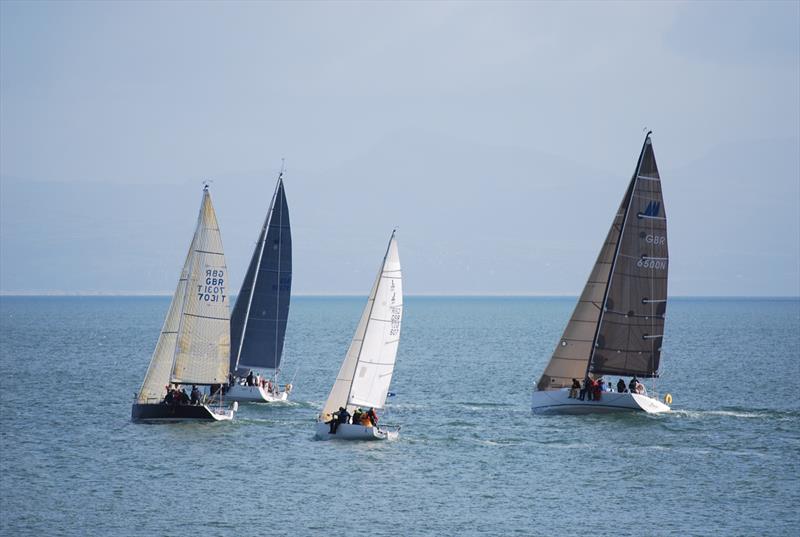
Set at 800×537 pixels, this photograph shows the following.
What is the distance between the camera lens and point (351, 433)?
5616 centimetres

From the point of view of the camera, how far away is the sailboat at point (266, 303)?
72750mm

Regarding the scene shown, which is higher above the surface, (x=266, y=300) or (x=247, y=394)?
(x=266, y=300)

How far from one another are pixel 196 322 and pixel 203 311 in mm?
632

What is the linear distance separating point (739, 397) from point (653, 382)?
32.1ft

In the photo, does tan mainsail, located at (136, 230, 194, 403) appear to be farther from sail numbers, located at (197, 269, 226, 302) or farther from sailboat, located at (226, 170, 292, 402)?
sailboat, located at (226, 170, 292, 402)

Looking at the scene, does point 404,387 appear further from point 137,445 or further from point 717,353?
point 717,353

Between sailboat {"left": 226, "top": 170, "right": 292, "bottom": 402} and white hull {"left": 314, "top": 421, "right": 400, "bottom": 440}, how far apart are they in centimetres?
1567

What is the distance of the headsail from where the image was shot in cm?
6069

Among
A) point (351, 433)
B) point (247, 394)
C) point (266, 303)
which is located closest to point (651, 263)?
point (351, 433)

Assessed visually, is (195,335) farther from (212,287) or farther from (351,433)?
(351,433)

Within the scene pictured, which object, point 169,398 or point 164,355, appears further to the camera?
point 164,355

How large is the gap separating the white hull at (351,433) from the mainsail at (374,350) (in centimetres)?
106

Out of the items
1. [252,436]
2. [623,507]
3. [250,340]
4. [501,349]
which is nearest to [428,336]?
[501,349]

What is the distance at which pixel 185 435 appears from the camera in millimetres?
57531
